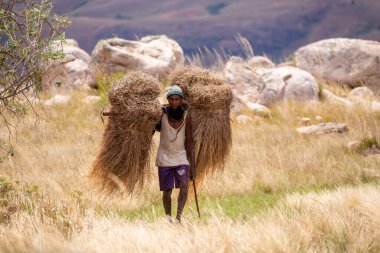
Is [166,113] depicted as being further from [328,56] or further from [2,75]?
[328,56]

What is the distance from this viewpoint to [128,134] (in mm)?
6918

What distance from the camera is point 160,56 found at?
22.0 meters

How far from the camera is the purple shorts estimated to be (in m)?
7.23

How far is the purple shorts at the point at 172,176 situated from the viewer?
7.23 meters

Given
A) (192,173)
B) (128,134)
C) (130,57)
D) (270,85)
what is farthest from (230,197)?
(130,57)

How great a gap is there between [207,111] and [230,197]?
3.20m

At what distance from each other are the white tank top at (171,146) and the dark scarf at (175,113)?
0.06 metres

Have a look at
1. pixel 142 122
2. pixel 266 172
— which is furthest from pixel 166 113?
pixel 266 172

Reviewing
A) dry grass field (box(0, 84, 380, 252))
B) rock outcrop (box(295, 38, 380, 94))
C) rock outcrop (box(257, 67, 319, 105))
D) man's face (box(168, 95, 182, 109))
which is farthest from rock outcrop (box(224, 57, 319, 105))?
man's face (box(168, 95, 182, 109))

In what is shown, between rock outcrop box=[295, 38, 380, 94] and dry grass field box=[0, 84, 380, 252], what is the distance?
3979 mm

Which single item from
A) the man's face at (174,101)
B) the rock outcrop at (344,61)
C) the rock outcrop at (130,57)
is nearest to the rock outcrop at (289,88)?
the rock outcrop at (344,61)

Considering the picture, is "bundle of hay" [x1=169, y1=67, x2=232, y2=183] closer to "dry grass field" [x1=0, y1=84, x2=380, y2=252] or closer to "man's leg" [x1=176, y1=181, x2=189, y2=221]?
"man's leg" [x1=176, y1=181, x2=189, y2=221]

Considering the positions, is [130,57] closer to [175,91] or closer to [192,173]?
[192,173]

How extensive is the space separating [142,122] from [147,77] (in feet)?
1.72
